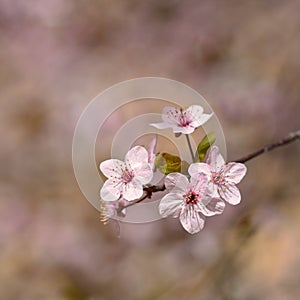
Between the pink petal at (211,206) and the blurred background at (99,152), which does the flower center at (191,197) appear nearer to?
the pink petal at (211,206)

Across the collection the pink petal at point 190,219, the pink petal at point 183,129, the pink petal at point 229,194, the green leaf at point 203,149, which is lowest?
the pink petal at point 190,219

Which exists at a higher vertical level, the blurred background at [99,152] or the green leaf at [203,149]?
the blurred background at [99,152]

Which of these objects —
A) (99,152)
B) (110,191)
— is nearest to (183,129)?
(110,191)

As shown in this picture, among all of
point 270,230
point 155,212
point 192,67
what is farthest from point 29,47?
point 155,212

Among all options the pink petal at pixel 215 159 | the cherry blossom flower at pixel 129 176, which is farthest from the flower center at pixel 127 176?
the pink petal at pixel 215 159

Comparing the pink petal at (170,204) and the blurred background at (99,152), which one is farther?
the blurred background at (99,152)
